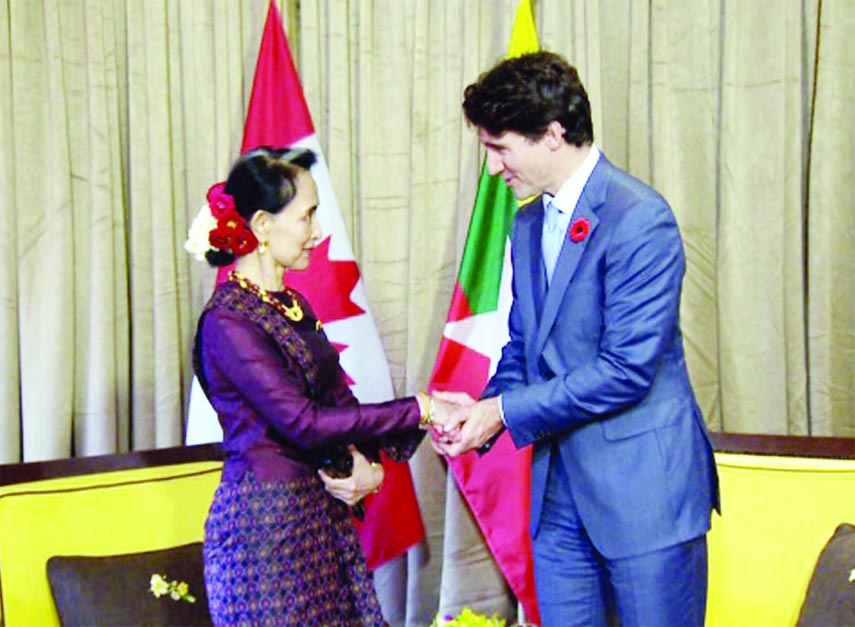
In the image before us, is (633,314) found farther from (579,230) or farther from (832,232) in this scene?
(832,232)

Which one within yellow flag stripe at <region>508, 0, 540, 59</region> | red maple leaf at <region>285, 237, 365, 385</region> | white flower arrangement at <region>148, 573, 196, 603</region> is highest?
yellow flag stripe at <region>508, 0, 540, 59</region>

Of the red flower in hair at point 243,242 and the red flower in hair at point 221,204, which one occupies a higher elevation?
the red flower in hair at point 221,204

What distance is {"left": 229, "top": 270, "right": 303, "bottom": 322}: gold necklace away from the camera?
7.39 feet

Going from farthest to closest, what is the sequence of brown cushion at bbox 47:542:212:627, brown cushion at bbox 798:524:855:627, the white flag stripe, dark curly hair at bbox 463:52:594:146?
the white flag stripe < brown cushion at bbox 47:542:212:627 < brown cushion at bbox 798:524:855:627 < dark curly hair at bbox 463:52:594:146

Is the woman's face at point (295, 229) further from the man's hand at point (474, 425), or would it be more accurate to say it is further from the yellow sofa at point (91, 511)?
the yellow sofa at point (91, 511)

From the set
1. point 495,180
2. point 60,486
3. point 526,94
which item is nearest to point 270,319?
point 526,94

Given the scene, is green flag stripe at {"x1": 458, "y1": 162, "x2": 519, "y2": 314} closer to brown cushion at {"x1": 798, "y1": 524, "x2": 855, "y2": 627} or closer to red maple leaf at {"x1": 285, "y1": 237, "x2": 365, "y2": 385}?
red maple leaf at {"x1": 285, "y1": 237, "x2": 365, "y2": 385}

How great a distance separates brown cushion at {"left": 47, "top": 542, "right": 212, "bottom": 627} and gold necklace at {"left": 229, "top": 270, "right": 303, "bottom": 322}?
89 centimetres

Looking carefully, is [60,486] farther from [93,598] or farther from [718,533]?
[718,533]

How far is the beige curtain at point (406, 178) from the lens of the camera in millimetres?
3162

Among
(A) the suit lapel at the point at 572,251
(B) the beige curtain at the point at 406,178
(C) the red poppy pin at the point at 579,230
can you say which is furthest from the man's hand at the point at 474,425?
(B) the beige curtain at the point at 406,178

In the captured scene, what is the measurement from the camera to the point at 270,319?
7.28 feet

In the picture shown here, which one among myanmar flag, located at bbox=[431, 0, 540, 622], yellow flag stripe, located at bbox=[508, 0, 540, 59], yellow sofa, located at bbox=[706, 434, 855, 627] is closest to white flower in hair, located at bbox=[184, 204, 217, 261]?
myanmar flag, located at bbox=[431, 0, 540, 622]

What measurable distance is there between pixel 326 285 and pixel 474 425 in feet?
3.76
